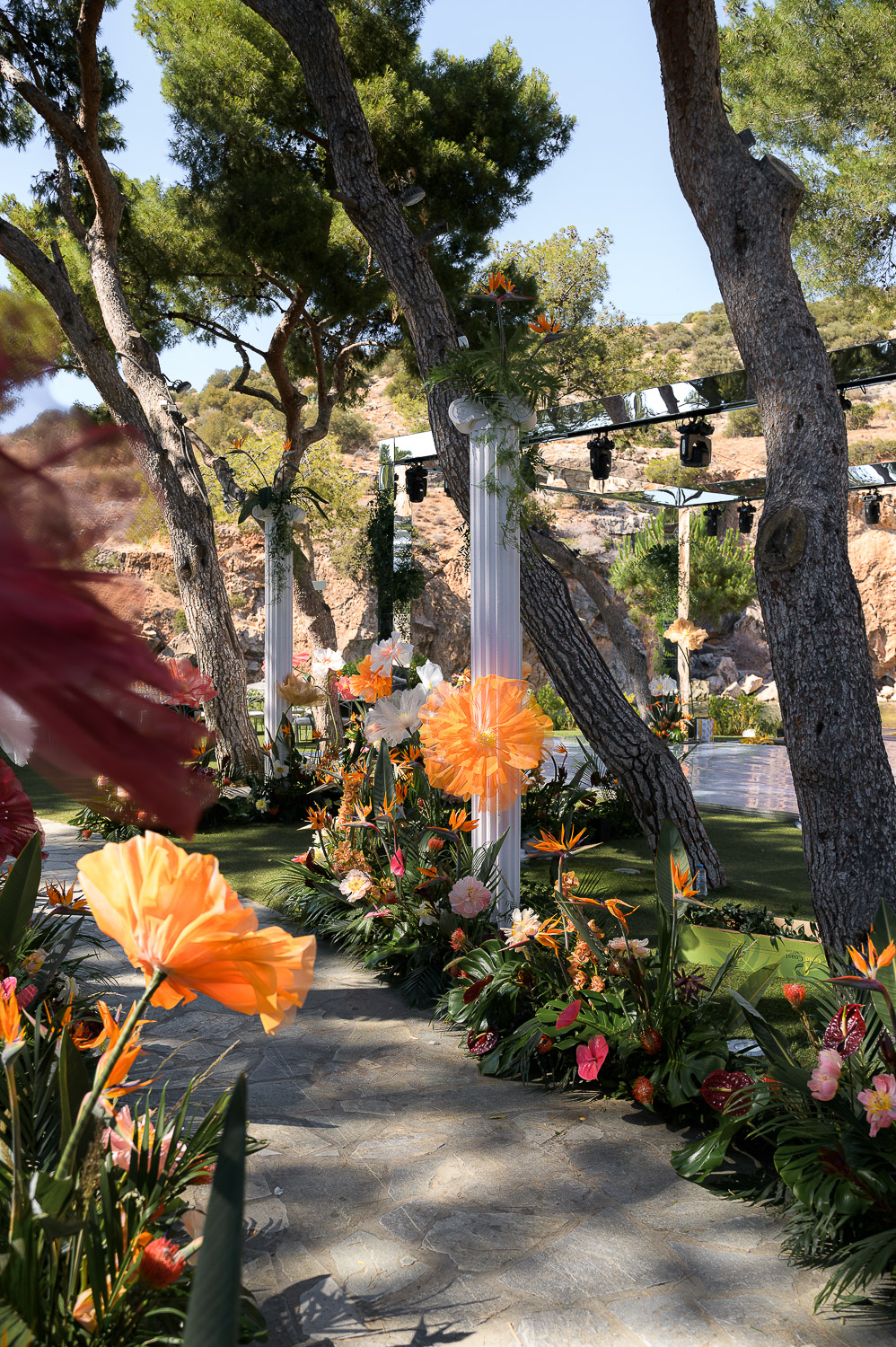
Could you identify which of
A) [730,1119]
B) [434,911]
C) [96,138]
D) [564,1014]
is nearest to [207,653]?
[96,138]

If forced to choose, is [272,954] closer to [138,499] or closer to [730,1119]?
[138,499]

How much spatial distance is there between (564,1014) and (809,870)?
0.81m

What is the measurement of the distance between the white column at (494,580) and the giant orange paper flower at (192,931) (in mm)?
2822

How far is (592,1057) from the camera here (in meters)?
2.54

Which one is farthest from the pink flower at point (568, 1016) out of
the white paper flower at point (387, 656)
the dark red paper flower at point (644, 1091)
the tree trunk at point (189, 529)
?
the tree trunk at point (189, 529)

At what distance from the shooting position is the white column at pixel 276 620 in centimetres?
773

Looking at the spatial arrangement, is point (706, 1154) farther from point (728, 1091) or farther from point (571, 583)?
point (571, 583)

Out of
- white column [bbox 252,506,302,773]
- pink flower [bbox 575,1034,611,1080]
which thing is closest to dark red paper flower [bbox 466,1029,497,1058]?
pink flower [bbox 575,1034,611,1080]

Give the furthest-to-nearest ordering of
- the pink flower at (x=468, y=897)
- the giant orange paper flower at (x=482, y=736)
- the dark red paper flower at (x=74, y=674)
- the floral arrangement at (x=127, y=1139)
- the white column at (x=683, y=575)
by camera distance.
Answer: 1. the white column at (x=683, y=575)
2. the pink flower at (x=468, y=897)
3. the giant orange paper flower at (x=482, y=736)
4. the floral arrangement at (x=127, y=1139)
5. the dark red paper flower at (x=74, y=674)

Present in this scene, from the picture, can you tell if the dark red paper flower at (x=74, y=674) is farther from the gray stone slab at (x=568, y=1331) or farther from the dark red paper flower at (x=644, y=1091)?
the dark red paper flower at (x=644, y=1091)

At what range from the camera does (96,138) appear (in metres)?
6.70

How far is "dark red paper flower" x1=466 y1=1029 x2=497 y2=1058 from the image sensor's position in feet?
9.58

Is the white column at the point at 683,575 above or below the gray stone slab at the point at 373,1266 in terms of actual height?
above

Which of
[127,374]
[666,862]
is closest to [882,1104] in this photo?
[666,862]
